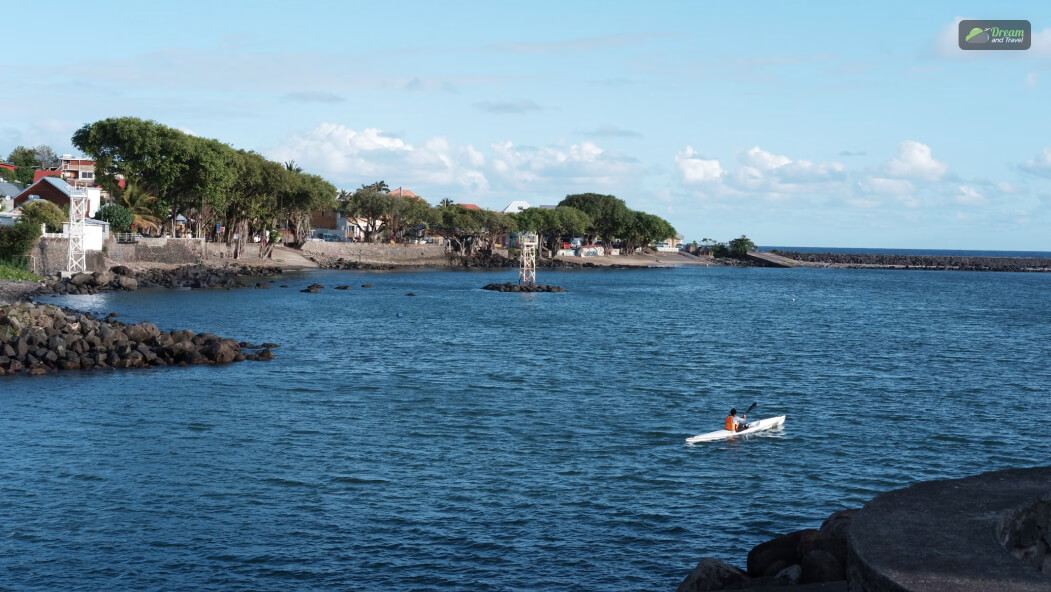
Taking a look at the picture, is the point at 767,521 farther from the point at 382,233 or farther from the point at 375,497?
the point at 382,233

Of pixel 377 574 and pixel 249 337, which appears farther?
pixel 249 337

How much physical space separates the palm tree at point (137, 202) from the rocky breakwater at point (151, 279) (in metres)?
9.15

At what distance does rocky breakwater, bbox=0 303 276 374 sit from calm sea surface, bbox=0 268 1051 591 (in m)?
1.78

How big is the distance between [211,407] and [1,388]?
9.93 m

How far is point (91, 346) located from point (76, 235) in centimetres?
5135

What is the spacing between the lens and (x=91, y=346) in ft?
149

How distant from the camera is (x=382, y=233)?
171750 mm

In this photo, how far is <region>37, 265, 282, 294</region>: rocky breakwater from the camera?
83.6 meters

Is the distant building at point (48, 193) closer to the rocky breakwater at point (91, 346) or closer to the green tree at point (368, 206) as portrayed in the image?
the green tree at point (368, 206)

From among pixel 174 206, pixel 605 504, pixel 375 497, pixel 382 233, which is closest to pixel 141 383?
pixel 375 497

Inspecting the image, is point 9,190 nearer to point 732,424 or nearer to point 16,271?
point 16,271

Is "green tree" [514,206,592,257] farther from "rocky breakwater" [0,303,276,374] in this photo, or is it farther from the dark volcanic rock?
the dark volcanic rock

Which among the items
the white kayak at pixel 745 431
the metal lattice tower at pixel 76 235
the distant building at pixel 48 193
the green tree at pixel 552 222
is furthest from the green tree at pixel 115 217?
the white kayak at pixel 745 431

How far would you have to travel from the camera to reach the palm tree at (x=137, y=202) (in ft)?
358
